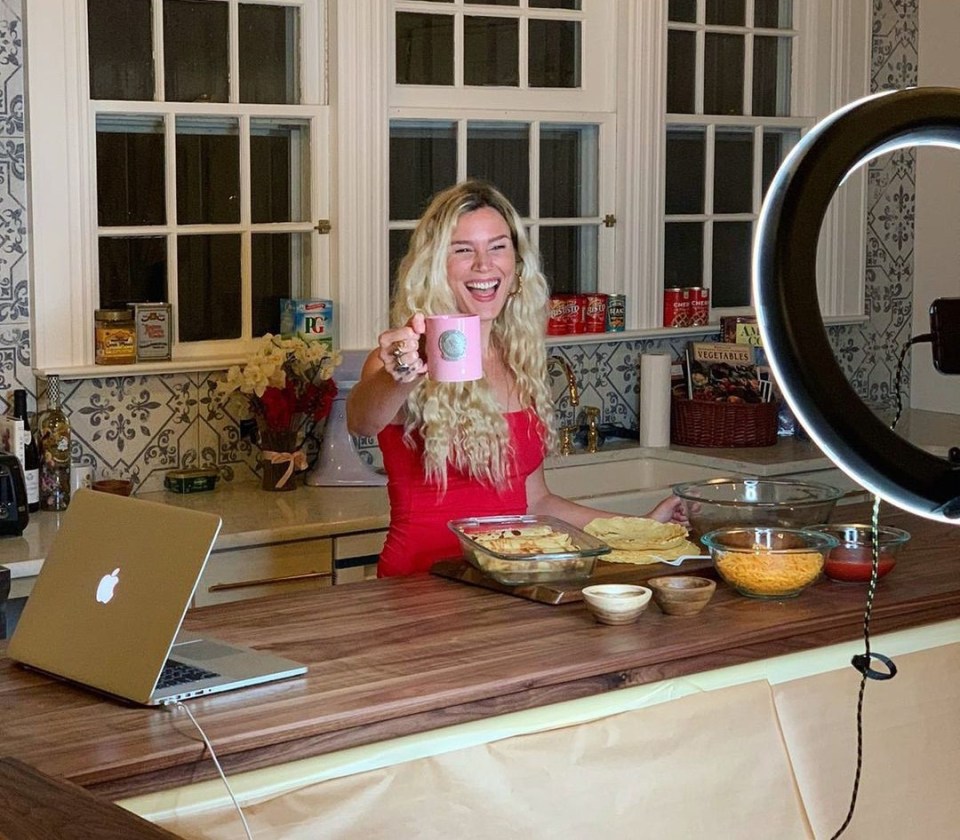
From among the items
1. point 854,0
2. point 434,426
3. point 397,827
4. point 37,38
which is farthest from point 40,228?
point 854,0

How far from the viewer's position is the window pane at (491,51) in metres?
4.31

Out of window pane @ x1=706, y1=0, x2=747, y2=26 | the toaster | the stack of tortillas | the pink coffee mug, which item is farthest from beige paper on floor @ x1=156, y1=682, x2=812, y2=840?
window pane @ x1=706, y1=0, x2=747, y2=26

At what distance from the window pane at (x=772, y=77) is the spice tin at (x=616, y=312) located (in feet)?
2.97

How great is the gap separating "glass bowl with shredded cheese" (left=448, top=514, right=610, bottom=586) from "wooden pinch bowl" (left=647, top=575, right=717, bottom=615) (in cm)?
14

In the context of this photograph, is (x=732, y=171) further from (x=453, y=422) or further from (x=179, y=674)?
(x=179, y=674)

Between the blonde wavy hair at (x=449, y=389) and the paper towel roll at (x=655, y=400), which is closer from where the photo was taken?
the blonde wavy hair at (x=449, y=389)

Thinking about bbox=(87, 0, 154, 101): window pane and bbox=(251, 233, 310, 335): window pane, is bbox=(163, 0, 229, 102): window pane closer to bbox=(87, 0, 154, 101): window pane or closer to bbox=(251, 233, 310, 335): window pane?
bbox=(87, 0, 154, 101): window pane

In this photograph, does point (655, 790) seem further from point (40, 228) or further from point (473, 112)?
point (473, 112)

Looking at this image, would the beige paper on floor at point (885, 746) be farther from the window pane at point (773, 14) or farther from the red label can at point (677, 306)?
the window pane at point (773, 14)

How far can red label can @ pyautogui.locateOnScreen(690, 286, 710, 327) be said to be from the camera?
4.82 metres

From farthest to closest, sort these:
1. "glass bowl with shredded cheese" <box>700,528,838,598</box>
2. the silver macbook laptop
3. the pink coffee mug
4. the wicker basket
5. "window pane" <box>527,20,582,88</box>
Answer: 1. the wicker basket
2. "window pane" <box>527,20,582,88</box>
3. "glass bowl with shredded cheese" <box>700,528,838,598</box>
4. the pink coffee mug
5. the silver macbook laptop

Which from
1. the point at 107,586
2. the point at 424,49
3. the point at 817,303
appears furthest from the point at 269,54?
the point at 817,303

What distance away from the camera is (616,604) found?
7.39 feet

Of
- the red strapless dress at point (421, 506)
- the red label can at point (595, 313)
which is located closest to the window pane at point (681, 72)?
the red label can at point (595, 313)
